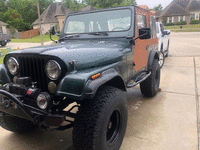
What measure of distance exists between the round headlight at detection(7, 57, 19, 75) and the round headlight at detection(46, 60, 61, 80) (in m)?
0.51

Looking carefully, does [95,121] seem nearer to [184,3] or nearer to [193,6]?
[193,6]

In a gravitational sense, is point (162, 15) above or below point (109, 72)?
above

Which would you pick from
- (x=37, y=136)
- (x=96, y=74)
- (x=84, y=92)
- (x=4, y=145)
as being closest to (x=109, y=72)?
(x=96, y=74)

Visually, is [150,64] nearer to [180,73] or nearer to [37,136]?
[37,136]

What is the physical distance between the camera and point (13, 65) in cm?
229

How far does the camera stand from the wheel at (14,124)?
263cm

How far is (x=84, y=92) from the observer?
1.78 m

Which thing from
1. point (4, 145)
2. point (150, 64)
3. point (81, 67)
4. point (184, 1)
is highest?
point (184, 1)

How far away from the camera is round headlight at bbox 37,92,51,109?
188cm

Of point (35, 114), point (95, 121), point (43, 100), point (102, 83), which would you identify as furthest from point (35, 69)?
point (95, 121)

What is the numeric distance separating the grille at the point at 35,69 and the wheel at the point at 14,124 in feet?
2.60

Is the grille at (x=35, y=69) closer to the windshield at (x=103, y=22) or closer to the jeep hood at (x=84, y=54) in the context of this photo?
the jeep hood at (x=84, y=54)

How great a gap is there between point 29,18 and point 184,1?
46.8 meters

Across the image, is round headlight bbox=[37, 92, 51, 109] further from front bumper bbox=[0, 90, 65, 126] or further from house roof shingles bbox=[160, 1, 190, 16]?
house roof shingles bbox=[160, 1, 190, 16]
